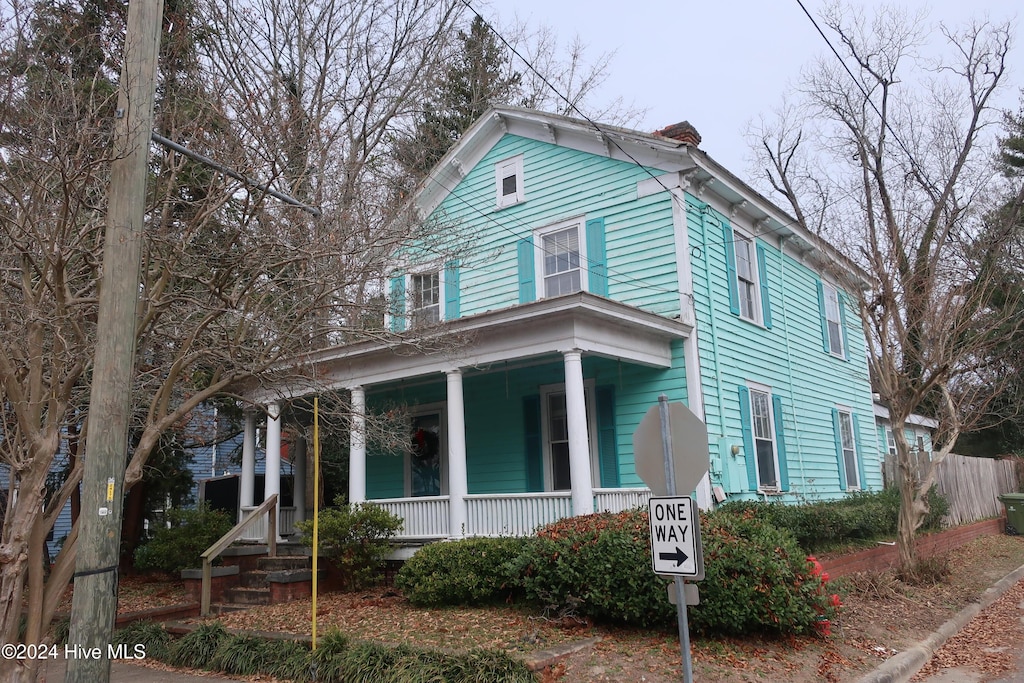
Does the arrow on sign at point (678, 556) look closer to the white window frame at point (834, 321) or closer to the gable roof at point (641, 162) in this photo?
the gable roof at point (641, 162)

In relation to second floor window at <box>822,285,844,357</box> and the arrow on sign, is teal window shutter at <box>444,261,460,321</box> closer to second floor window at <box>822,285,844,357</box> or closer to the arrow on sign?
second floor window at <box>822,285,844,357</box>

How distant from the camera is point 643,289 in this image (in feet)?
47.0

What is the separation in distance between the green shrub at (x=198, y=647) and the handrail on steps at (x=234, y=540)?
2.91 metres

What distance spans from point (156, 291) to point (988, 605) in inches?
491

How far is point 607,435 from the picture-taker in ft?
45.8

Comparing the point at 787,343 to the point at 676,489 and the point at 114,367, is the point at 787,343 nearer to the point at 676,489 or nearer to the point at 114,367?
the point at 676,489

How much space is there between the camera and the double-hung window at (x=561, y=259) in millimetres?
15094

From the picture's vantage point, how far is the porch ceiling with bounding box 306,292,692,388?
38.5ft

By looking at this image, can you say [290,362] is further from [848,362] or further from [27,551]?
[848,362]

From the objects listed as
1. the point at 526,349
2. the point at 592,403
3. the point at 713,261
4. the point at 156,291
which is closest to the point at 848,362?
the point at 713,261

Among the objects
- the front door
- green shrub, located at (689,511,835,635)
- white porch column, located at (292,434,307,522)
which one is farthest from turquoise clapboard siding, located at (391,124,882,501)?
green shrub, located at (689,511,835,635)

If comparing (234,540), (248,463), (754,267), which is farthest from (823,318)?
(234,540)

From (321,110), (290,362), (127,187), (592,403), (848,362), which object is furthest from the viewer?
(848,362)

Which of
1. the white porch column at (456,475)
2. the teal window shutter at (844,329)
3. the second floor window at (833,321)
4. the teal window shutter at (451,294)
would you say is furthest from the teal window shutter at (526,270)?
the teal window shutter at (844,329)
